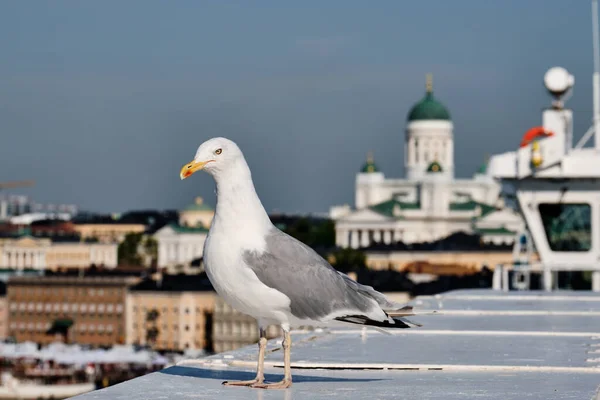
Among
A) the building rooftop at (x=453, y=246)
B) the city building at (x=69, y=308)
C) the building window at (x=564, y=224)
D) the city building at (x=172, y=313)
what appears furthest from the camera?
the building rooftop at (x=453, y=246)

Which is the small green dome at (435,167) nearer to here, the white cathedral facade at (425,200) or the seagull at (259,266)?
the white cathedral facade at (425,200)

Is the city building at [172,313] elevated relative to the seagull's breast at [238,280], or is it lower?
elevated

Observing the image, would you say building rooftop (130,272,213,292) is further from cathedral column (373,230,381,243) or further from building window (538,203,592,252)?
building window (538,203,592,252)

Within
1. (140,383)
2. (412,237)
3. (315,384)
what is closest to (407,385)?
(315,384)

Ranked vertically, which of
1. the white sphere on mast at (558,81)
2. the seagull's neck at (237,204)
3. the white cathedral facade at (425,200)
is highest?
the white cathedral facade at (425,200)

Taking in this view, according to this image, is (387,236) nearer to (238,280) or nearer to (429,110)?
(429,110)

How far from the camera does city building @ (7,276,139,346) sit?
141500 millimetres

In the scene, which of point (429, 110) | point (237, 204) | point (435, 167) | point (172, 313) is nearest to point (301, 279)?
point (237, 204)

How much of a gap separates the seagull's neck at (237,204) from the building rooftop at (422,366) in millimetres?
710

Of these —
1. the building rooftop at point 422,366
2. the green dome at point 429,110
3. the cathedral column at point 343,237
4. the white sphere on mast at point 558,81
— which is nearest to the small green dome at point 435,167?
the green dome at point 429,110

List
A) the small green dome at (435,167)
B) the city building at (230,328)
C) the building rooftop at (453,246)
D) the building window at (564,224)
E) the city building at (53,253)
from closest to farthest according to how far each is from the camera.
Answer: the building window at (564,224) < the city building at (230,328) < the building rooftop at (453,246) < the small green dome at (435,167) < the city building at (53,253)

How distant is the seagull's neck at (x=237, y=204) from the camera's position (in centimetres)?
821

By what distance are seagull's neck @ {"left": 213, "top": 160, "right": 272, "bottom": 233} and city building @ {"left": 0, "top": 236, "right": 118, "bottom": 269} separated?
17992 centimetres

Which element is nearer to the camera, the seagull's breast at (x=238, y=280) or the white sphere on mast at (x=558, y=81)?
the seagull's breast at (x=238, y=280)
